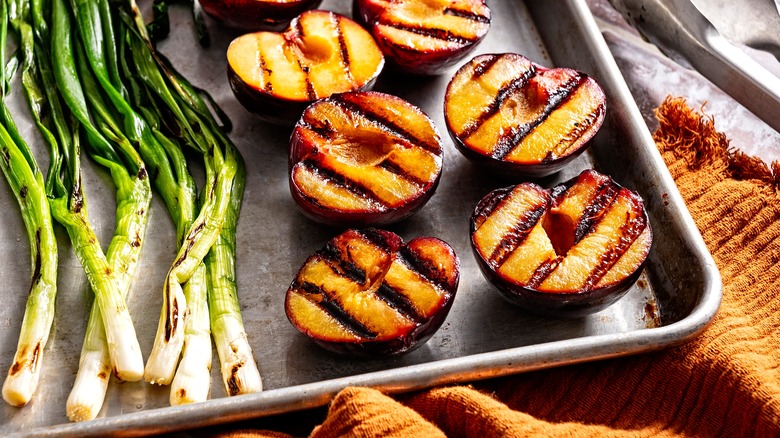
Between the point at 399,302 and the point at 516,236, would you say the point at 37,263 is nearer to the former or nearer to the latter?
the point at 399,302

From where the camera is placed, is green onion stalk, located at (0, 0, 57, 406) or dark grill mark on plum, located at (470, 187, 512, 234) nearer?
green onion stalk, located at (0, 0, 57, 406)

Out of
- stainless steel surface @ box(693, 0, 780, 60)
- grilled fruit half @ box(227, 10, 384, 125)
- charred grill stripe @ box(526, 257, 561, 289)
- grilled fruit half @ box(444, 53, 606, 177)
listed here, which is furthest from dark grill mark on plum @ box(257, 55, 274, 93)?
stainless steel surface @ box(693, 0, 780, 60)

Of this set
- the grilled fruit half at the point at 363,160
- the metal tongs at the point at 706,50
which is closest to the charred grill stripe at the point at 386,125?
the grilled fruit half at the point at 363,160

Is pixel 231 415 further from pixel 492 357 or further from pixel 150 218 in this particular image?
pixel 150 218

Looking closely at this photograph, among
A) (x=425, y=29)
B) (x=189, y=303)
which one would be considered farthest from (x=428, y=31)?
(x=189, y=303)

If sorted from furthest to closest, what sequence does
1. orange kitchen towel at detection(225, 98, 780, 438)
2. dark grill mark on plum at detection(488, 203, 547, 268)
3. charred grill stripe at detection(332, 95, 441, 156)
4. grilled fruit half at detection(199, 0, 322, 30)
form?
grilled fruit half at detection(199, 0, 322, 30)
charred grill stripe at detection(332, 95, 441, 156)
dark grill mark on plum at detection(488, 203, 547, 268)
orange kitchen towel at detection(225, 98, 780, 438)

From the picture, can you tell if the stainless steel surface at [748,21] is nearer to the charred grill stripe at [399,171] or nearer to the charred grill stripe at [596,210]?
the charred grill stripe at [596,210]

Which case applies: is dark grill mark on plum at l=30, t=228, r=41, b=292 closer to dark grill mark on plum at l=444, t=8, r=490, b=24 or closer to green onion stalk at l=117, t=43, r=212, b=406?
green onion stalk at l=117, t=43, r=212, b=406
